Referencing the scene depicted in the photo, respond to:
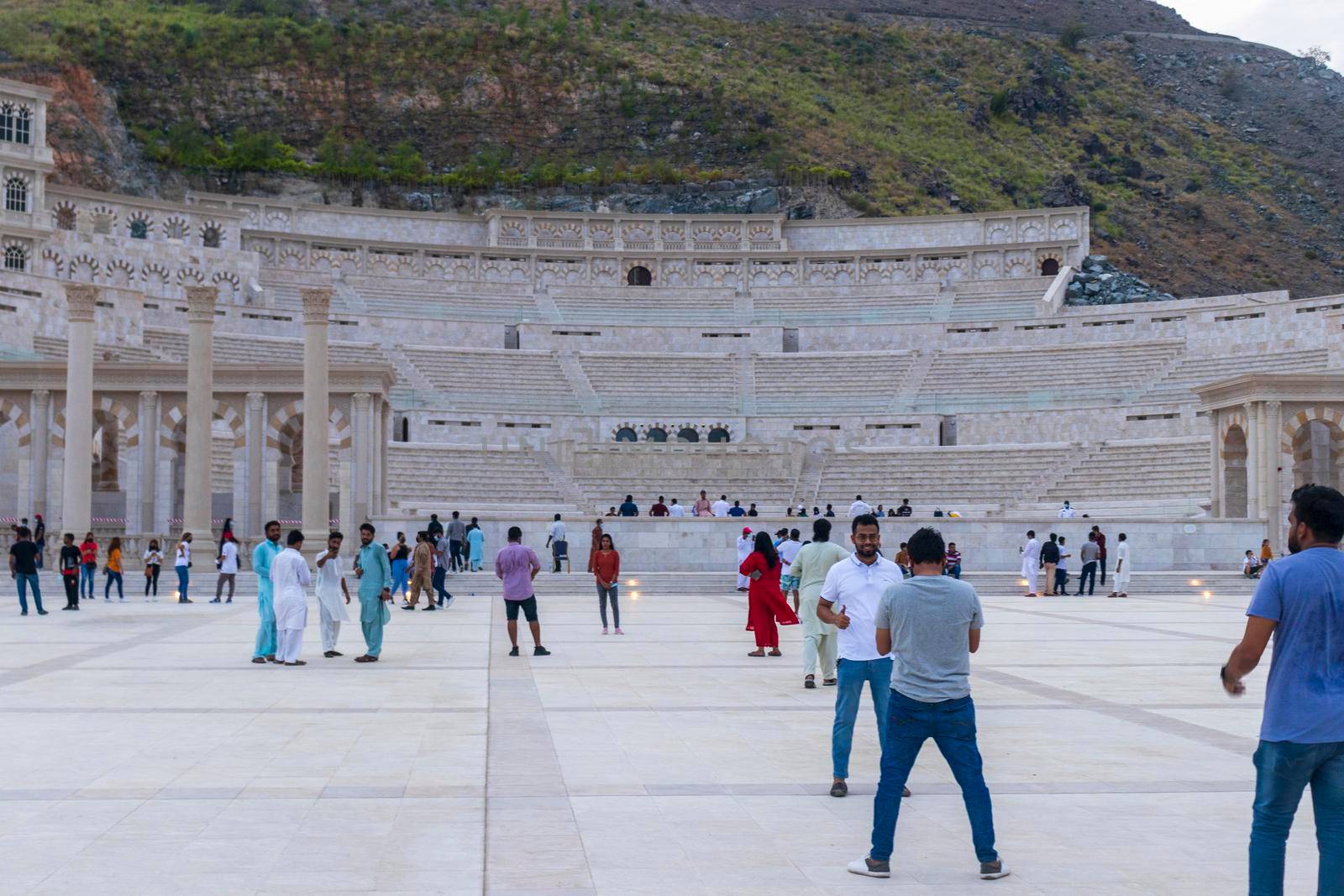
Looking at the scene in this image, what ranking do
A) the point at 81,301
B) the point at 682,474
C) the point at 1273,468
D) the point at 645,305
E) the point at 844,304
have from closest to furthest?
the point at 81,301 → the point at 1273,468 → the point at 682,474 → the point at 844,304 → the point at 645,305

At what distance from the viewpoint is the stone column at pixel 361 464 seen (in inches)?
1350

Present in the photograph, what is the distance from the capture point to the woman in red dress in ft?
48.8

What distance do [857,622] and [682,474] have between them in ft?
118

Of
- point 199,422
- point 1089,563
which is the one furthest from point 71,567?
point 1089,563

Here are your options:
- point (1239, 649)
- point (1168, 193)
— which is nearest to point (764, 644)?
point (1239, 649)

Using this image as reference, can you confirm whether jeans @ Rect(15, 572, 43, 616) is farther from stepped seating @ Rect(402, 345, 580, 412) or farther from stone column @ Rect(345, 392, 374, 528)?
stepped seating @ Rect(402, 345, 580, 412)

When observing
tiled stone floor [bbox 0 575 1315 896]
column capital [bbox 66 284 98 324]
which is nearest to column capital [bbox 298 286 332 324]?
column capital [bbox 66 284 98 324]

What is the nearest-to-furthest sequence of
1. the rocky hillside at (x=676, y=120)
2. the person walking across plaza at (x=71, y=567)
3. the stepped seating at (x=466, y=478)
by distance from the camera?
1. the person walking across plaza at (x=71, y=567)
2. the stepped seating at (x=466, y=478)
3. the rocky hillside at (x=676, y=120)

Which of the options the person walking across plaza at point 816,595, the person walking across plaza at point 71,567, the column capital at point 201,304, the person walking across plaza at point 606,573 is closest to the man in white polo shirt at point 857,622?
the person walking across plaza at point 816,595

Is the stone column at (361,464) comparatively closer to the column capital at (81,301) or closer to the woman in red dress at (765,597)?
the column capital at (81,301)

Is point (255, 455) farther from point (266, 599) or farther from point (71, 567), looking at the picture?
point (266, 599)

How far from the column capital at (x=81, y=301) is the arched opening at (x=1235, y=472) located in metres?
27.5

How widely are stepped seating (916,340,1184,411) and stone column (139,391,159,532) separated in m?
26.1

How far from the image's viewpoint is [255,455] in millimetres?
34094
